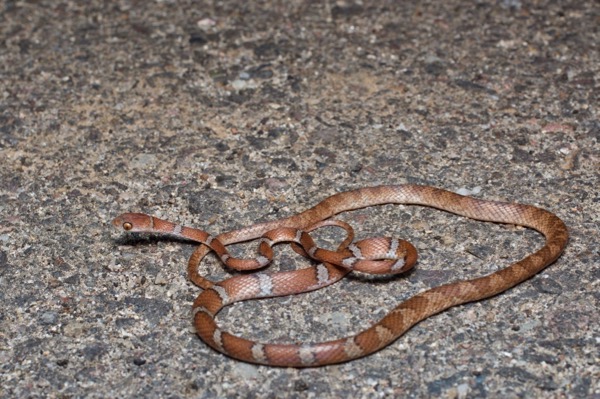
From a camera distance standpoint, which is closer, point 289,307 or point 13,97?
point 289,307

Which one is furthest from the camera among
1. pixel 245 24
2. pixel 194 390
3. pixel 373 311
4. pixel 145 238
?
pixel 245 24

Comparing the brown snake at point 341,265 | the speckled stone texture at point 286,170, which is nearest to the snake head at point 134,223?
the brown snake at point 341,265

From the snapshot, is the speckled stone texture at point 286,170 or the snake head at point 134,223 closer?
the speckled stone texture at point 286,170

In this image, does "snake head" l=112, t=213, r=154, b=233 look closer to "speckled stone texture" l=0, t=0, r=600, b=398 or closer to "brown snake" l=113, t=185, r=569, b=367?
"brown snake" l=113, t=185, r=569, b=367

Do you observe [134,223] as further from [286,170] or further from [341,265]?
[341,265]

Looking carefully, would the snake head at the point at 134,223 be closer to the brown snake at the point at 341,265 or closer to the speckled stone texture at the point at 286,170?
the brown snake at the point at 341,265

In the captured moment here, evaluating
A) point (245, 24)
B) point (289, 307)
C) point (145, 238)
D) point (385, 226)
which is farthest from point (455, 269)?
point (245, 24)

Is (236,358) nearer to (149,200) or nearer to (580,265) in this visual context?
(149,200)

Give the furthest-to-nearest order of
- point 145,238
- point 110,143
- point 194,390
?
point 110,143
point 145,238
point 194,390
